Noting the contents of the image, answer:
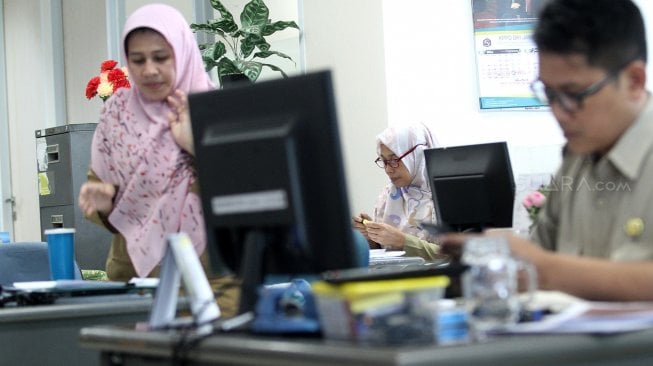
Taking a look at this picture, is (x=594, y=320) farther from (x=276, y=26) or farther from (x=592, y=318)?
(x=276, y=26)

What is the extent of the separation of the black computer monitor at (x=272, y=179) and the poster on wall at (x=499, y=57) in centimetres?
380

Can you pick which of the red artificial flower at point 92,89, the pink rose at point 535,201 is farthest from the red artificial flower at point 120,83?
the pink rose at point 535,201

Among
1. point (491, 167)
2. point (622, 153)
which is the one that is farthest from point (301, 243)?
point (491, 167)

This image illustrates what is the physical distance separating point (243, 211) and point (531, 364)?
21.7 inches

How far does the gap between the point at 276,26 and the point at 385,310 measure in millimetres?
4615

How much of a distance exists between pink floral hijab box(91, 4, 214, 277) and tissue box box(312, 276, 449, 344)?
1087 mm

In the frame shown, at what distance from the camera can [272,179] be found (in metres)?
1.57

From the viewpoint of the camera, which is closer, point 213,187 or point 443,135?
point 213,187

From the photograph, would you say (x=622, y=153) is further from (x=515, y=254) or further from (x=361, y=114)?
(x=361, y=114)

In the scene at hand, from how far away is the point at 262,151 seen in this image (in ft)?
5.17

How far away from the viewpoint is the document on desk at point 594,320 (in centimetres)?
134

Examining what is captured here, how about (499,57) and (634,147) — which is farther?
(499,57)

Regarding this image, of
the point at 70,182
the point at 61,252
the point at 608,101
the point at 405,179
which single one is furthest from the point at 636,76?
the point at 70,182

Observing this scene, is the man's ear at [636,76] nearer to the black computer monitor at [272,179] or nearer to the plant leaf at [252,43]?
the black computer monitor at [272,179]
